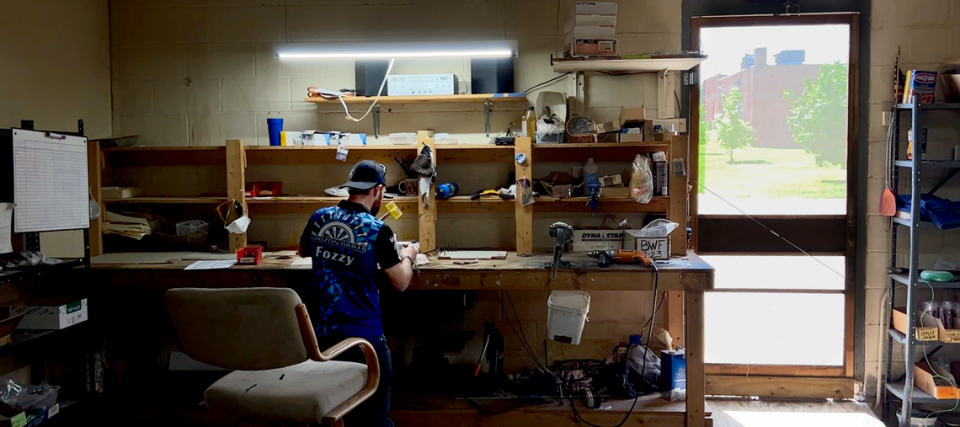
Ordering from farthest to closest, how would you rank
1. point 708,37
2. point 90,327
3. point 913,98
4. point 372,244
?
point 708,37, point 90,327, point 913,98, point 372,244

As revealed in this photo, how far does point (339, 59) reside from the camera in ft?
12.5

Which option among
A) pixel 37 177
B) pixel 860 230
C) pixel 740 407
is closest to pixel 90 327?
pixel 37 177

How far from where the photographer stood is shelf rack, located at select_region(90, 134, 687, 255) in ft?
11.5

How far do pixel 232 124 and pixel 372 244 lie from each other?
1812mm

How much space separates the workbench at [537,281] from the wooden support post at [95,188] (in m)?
0.40

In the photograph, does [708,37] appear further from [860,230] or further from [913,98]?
[860,230]

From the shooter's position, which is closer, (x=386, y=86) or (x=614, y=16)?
(x=614, y=16)

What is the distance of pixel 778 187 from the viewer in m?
3.70

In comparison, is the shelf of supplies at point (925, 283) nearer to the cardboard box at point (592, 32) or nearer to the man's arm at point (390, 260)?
the cardboard box at point (592, 32)

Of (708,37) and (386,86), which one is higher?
(708,37)

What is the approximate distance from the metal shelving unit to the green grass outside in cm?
33

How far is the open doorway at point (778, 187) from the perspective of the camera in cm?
364

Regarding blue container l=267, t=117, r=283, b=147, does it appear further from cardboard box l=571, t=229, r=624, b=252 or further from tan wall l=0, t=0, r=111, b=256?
cardboard box l=571, t=229, r=624, b=252

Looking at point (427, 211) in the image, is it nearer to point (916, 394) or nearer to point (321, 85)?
point (321, 85)
